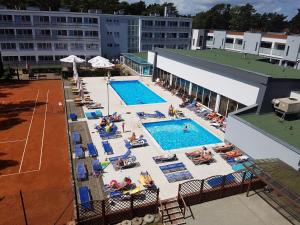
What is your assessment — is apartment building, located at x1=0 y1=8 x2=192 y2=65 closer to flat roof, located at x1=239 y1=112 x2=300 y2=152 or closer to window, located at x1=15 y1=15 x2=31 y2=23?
window, located at x1=15 y1=15 x2=31 y2=23

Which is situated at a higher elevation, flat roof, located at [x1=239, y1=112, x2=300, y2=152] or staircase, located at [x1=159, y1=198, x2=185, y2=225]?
flat roof, located at [x1=239, y1=112, x2=300, y2=152]

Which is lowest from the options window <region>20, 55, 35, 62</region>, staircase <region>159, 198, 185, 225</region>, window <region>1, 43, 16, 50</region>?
staircase <region>159, 198, 185, 225</region>

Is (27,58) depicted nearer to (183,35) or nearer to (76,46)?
(76,46)

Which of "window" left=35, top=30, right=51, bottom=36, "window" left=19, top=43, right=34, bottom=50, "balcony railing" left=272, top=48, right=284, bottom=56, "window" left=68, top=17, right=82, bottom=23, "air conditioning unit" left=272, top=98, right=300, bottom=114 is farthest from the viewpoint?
"window" left=68, top=17, right=82, bottom=23

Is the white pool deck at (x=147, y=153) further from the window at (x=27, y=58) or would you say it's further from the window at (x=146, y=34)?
the window at (x=146, y=34)

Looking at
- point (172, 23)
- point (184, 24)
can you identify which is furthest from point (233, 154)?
point (184, 24)

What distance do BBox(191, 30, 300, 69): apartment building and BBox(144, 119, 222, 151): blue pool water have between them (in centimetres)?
3048

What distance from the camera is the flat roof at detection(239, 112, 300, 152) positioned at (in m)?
19.6

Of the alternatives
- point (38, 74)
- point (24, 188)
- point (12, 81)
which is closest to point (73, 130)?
point (24, 188)

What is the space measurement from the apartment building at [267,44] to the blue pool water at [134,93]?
1074 inches

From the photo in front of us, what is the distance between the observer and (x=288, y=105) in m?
22.5

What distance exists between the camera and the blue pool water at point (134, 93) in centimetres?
3741

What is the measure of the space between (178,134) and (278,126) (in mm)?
9979

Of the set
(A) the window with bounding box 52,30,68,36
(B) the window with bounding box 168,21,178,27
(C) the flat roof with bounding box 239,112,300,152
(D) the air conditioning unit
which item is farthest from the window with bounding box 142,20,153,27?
(D) the air conditioning unit
